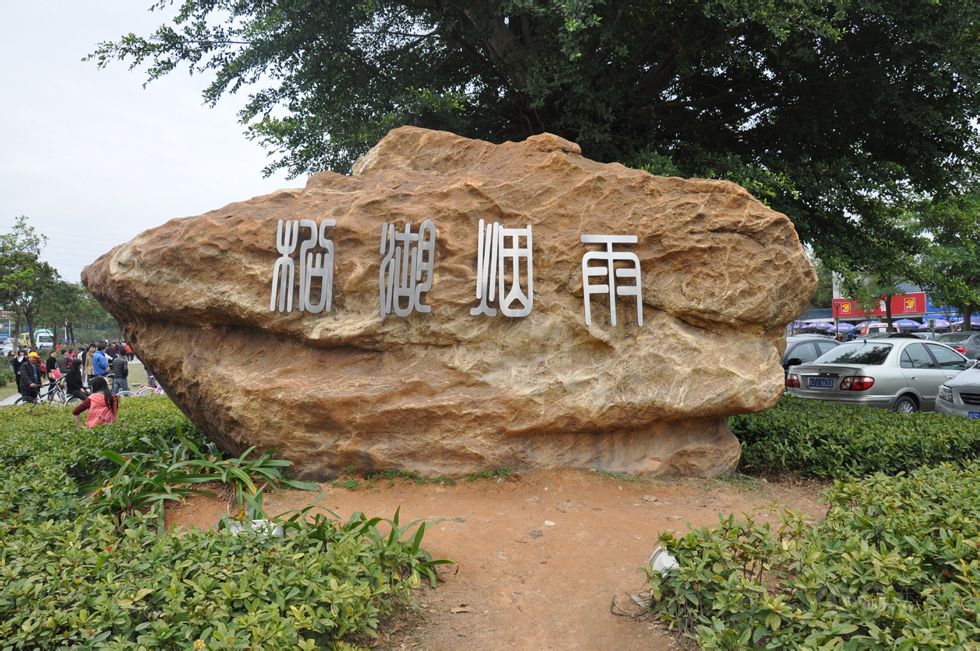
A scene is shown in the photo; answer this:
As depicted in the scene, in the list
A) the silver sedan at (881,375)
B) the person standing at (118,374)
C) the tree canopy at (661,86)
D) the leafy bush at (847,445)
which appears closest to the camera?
the leafy bush at (847,445)

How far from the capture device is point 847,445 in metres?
7.16

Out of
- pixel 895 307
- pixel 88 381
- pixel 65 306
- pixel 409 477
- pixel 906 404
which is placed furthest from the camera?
pixel 895 307

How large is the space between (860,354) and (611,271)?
7.63 meters

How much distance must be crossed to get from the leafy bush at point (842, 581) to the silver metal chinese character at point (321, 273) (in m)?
3.48

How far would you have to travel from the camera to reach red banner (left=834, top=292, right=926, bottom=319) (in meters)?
38.8

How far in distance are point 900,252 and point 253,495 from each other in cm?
953

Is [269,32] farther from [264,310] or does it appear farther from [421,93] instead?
[264,310]

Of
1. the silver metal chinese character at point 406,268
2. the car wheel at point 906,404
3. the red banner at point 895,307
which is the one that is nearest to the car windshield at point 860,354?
the car wheel at point 906,404

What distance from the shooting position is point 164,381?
6.64 m

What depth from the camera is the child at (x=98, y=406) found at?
9.18 metres

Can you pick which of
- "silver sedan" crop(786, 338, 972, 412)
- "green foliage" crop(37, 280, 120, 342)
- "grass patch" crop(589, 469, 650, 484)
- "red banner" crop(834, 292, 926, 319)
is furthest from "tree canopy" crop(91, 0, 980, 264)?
"red banner" crop(834, 292, 926, 319)

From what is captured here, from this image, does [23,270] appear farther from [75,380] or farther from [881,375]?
[881,375]

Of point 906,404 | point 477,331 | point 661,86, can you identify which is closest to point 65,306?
point 661,86

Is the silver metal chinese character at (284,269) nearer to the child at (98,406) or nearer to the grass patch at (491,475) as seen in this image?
the grass patch at (491,475)
